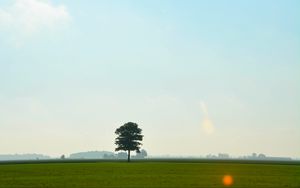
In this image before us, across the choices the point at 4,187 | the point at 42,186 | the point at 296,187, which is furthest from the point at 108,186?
the point at 296,187

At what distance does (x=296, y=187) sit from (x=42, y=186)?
20913 mm

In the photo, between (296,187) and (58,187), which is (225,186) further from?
(58,187)

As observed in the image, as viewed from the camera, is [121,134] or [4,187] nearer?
[4,187]

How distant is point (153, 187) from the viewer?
34.9 metres

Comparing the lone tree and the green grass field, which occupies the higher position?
the lone tree

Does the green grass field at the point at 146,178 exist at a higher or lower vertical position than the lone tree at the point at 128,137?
lower

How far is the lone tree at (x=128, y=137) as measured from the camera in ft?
437

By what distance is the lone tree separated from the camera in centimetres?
13312

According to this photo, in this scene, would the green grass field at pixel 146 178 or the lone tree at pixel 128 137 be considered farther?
the lone tree at pixel 128 137

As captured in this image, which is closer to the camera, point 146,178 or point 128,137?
point 146,178

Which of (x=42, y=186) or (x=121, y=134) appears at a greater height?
(x=121, y=134)

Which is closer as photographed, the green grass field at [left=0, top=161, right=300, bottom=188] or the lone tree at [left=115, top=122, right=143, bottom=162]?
the green grass field at [left=0, top=161, right=300, bottom=188]

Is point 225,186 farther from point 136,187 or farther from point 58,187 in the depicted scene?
point 58,187

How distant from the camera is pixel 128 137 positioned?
13325 centimetres
